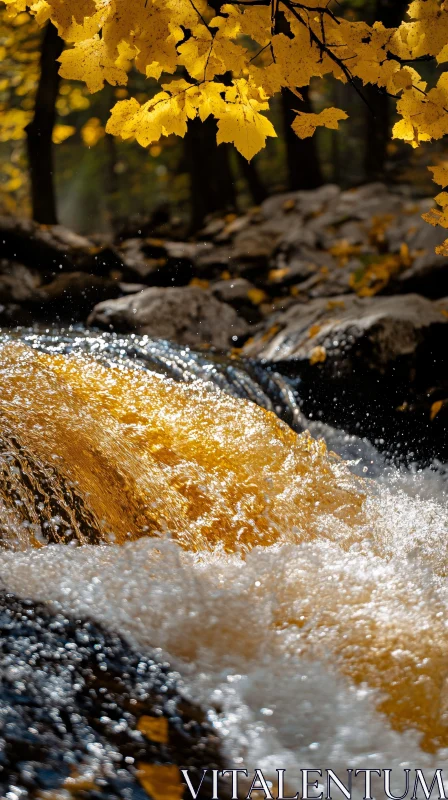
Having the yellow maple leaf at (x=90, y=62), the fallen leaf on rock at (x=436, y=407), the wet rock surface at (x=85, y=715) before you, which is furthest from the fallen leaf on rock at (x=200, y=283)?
the wet rock surface at (x=85, y=715)

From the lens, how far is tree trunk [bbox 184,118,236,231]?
8781mm

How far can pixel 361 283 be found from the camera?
6.59 meters

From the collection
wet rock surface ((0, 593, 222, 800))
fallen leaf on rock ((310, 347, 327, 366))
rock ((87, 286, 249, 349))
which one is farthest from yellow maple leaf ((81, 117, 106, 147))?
wet rock surface ((0, 593, 222, 800))

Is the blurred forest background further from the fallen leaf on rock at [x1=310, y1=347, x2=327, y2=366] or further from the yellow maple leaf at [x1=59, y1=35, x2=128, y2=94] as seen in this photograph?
the yellow maple leaf at [x1=59, y1=35, x2=128, y2=94]

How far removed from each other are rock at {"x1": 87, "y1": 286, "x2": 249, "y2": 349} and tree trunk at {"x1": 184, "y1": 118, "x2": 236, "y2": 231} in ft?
9.68

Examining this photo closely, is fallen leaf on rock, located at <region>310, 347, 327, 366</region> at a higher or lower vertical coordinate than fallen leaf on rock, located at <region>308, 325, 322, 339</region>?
lower

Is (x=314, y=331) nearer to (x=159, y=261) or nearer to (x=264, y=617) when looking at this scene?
(x=159, y=261)

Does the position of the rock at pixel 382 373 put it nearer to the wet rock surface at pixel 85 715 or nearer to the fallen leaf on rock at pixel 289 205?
the wet rock surface at pixel 85 715

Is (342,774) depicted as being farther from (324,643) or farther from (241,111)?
(241,111)

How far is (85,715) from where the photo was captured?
1720 mm

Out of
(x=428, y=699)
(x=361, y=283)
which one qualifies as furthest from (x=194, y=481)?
(x=361, y=283)

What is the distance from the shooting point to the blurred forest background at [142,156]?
8.16 metres

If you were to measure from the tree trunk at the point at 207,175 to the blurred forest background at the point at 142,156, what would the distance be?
0.04 ft

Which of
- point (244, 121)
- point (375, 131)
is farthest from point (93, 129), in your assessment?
point (244, 121)
